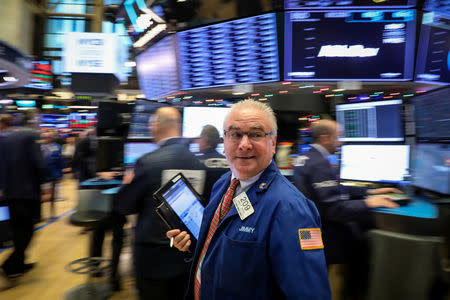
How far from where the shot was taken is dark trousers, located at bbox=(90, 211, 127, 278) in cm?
290

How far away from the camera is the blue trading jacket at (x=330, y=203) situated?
6.55 feet

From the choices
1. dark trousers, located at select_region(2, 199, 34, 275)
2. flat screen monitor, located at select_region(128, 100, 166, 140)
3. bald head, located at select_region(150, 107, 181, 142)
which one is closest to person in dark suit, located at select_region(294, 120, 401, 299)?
bald head, located at select_region(150, 107, 181, 142)

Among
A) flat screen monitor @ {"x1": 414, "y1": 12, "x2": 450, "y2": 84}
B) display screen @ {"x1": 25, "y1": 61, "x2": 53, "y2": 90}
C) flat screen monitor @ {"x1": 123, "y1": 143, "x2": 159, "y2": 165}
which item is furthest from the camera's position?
display screen @ {"x1": 25, "y1": 61, "x2": 53, "y2": 90}

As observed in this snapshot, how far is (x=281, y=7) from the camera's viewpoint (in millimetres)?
2211

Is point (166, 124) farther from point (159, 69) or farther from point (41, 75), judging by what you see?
point (41, 75)

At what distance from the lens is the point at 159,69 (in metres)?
2.95

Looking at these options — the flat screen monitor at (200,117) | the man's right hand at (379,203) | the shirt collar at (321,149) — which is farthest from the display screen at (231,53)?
the man's right hand at (379,203)

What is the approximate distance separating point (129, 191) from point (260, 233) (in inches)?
49.6

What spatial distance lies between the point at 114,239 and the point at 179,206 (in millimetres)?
2083

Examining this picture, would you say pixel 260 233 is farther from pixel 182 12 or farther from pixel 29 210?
pixel 29 210

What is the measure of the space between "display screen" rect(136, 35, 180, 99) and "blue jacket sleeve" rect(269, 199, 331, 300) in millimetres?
2252

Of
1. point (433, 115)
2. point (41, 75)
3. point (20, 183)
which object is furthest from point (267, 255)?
point (41, 75)

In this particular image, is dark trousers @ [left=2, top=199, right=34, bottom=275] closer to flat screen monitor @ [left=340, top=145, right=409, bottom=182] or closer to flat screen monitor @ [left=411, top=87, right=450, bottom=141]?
flat screen monitor @ [left=340, top=145, right=409, bottom=182]

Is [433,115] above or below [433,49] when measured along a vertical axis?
below
